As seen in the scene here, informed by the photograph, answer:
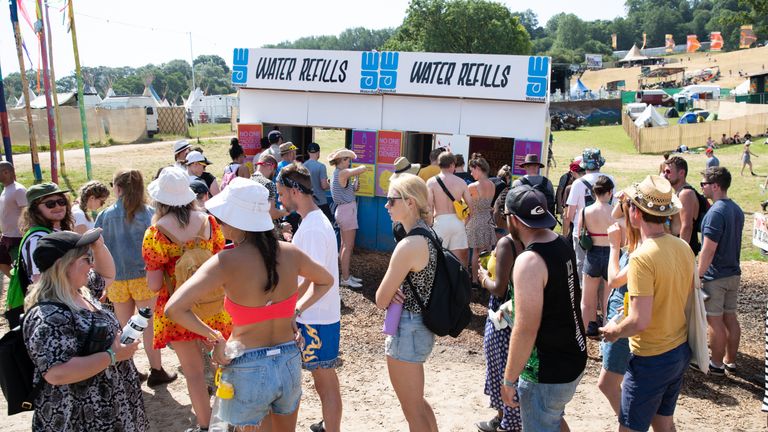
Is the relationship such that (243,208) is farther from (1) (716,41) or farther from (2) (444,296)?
(1) (716,41)

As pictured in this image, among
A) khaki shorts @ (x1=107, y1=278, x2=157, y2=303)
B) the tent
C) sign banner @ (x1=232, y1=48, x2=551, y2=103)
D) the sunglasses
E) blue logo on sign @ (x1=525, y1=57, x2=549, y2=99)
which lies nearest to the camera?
the sunglasses

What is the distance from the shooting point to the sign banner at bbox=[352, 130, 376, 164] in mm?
9789

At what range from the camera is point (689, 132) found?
32781 millimetres

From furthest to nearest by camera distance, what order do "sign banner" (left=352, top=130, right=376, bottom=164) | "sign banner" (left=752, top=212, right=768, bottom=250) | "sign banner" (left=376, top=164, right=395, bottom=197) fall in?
"sign banner" (left=352, top=130, right=376, bottom=164) → "sign banner" (left=376, top=164, right=395, bottom=197) → "sign banner" (left=752, top=212, right=768, bottom=250)

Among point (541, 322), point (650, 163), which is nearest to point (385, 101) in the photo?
point (541, 322)

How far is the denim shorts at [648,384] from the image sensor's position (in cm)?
325

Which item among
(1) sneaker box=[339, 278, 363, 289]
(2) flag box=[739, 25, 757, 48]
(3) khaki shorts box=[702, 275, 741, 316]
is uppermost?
(2) flag box=[739, 25, 757, 48]

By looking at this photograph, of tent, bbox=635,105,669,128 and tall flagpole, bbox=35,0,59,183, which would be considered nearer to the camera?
tall flagpole, bbox=35,0,59,183

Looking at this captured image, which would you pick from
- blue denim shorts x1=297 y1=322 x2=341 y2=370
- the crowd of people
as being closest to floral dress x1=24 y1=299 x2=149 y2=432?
the crowd of people

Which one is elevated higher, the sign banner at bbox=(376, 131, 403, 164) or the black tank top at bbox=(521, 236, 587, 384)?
the sign banner at bbox=(376, 131, 403, 164)

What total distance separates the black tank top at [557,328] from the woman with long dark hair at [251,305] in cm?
123

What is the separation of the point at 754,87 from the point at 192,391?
6081 cm

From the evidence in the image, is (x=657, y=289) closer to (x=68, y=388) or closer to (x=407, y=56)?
(x=68, y=388)

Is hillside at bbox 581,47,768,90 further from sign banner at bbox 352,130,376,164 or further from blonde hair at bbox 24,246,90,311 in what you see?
blonde hair at bbox 24,246,90,311
